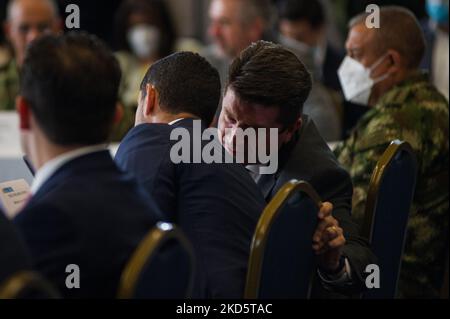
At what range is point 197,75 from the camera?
7.56ft

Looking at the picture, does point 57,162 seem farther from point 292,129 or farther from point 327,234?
point 292,129

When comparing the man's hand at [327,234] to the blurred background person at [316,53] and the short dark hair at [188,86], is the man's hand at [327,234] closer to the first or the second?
the short dark hair at [188,86]

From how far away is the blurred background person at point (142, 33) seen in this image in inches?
223

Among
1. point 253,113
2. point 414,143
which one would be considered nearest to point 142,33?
point 414,143

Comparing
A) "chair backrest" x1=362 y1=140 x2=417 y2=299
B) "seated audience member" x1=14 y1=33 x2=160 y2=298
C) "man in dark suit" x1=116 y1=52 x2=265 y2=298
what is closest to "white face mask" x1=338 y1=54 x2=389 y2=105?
"chair backrest" x1=362 y1=140 x2=417 y2=299

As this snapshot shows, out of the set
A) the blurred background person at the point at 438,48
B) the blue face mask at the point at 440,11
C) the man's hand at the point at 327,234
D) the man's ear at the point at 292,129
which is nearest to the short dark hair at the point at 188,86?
the man's ear at the point at 292,129

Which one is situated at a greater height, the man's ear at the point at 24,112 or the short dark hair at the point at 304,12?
the man's ear at the point at 24,112

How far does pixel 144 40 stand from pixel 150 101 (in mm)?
3454

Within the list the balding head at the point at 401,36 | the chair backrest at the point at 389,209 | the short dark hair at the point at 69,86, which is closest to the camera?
the short dark hair at the point at 69,86

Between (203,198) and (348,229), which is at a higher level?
(203,198)

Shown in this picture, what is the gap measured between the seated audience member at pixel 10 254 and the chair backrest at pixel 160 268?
0.17 m

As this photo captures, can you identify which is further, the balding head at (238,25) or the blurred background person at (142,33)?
the blurred background person at (142,33)

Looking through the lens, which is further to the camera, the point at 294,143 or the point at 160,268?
the point at 294,143

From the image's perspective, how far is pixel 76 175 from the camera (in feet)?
5.68
